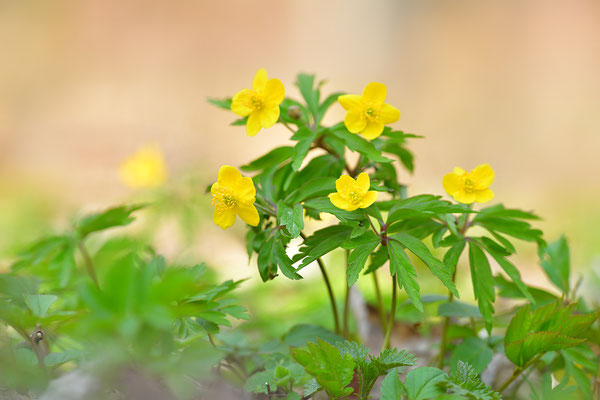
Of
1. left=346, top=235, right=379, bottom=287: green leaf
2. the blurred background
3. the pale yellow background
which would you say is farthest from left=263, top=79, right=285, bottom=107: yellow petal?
the pale yellow background

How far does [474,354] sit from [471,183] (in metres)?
0.42

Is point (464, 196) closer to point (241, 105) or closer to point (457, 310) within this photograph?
point (457, 310)

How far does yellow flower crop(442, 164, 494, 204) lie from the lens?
1.09m

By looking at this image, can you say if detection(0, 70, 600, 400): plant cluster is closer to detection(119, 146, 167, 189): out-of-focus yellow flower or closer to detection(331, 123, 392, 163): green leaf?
detection(331, 123, 392, 163): green leaf

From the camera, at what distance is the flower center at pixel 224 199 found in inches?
39.7

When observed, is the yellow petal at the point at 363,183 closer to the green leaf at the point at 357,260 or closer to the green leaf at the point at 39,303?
the green leaf at the point at 357,260

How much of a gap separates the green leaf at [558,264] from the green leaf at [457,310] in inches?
10.2

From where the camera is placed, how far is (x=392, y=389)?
898mm

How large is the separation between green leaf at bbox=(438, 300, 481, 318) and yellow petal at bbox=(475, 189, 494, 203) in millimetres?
291

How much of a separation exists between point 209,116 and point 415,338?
4.54m

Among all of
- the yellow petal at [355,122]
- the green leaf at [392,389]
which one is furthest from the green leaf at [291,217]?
the green leaf at [392,389]

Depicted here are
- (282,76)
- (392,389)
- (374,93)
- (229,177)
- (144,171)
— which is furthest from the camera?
(282,76)

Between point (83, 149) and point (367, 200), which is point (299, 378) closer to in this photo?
point (367, 200)

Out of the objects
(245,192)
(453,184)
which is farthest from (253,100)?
(453,184)
